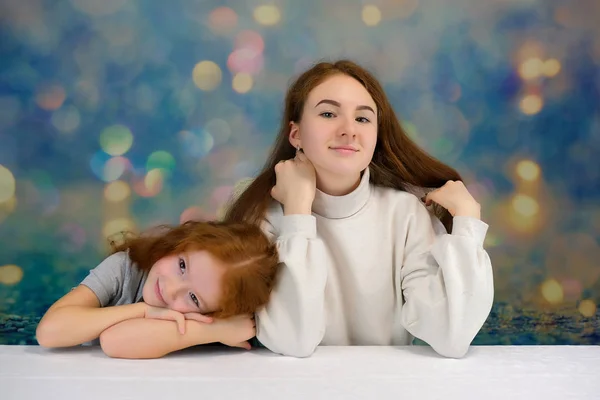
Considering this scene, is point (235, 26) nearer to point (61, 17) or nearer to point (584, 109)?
point (61, 17)

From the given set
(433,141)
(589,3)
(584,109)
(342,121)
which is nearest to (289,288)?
(342,121)

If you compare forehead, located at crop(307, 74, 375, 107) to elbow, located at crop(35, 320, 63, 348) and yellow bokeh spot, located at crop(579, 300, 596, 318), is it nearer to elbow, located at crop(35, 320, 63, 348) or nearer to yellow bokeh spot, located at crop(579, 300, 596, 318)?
elbow, located at crop(35, 320, 63, 348)

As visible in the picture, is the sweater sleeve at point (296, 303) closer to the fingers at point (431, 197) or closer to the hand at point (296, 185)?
the hand at point (296, 185)

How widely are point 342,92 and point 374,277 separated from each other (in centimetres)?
44

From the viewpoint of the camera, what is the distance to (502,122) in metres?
2.69

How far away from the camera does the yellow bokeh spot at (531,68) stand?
270 centimetres

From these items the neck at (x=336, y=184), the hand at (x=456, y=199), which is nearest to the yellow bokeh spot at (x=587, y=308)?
the hand at (x=456, y=199)

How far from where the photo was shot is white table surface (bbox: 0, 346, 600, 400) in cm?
117

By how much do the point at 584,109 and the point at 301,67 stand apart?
110 centimetres

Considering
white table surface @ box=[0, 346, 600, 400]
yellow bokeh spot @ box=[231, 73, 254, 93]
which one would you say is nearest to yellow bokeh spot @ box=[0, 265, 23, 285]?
yellow bokeh spot @ box=[231, 73, 254, 93]

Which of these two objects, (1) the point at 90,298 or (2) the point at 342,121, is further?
(2) the point at 342,121

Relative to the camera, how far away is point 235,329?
1447 millimetres

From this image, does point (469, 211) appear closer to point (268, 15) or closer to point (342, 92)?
point (342, 92)

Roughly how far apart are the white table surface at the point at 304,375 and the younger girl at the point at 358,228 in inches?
3.1
